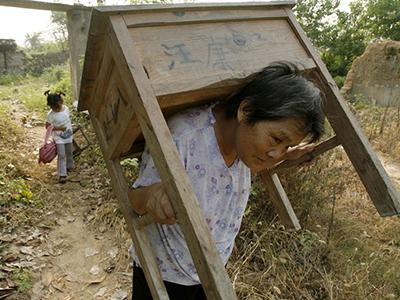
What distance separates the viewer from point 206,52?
1178 mm

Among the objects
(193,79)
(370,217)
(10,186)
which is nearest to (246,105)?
(193,79)

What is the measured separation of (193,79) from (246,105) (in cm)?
21

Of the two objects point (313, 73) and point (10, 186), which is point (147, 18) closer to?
point (313, 73)

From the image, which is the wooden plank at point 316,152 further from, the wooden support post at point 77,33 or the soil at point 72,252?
the wooden support post at point 77,33

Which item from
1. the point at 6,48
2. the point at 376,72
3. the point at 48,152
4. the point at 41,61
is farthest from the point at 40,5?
the point at 41,61

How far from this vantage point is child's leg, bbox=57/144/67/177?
4.70 m

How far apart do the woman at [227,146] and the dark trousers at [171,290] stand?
78 mm

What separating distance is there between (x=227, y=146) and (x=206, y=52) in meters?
0.34

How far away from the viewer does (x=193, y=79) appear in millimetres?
1103

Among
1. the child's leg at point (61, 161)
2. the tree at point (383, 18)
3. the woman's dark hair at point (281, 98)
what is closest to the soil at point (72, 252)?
the child's leg at point (61, 161)

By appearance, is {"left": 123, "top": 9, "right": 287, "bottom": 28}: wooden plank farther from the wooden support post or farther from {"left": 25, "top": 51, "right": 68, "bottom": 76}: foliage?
{"left": 25, "top": 51, "right": 68, "bottom": 76}: foliage

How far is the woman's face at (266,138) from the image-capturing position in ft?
3.72

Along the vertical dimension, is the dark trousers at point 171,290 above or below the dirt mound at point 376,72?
below

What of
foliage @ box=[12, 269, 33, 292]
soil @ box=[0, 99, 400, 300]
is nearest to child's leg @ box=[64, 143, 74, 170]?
soil @ box=[0, 99, 400, 300]
